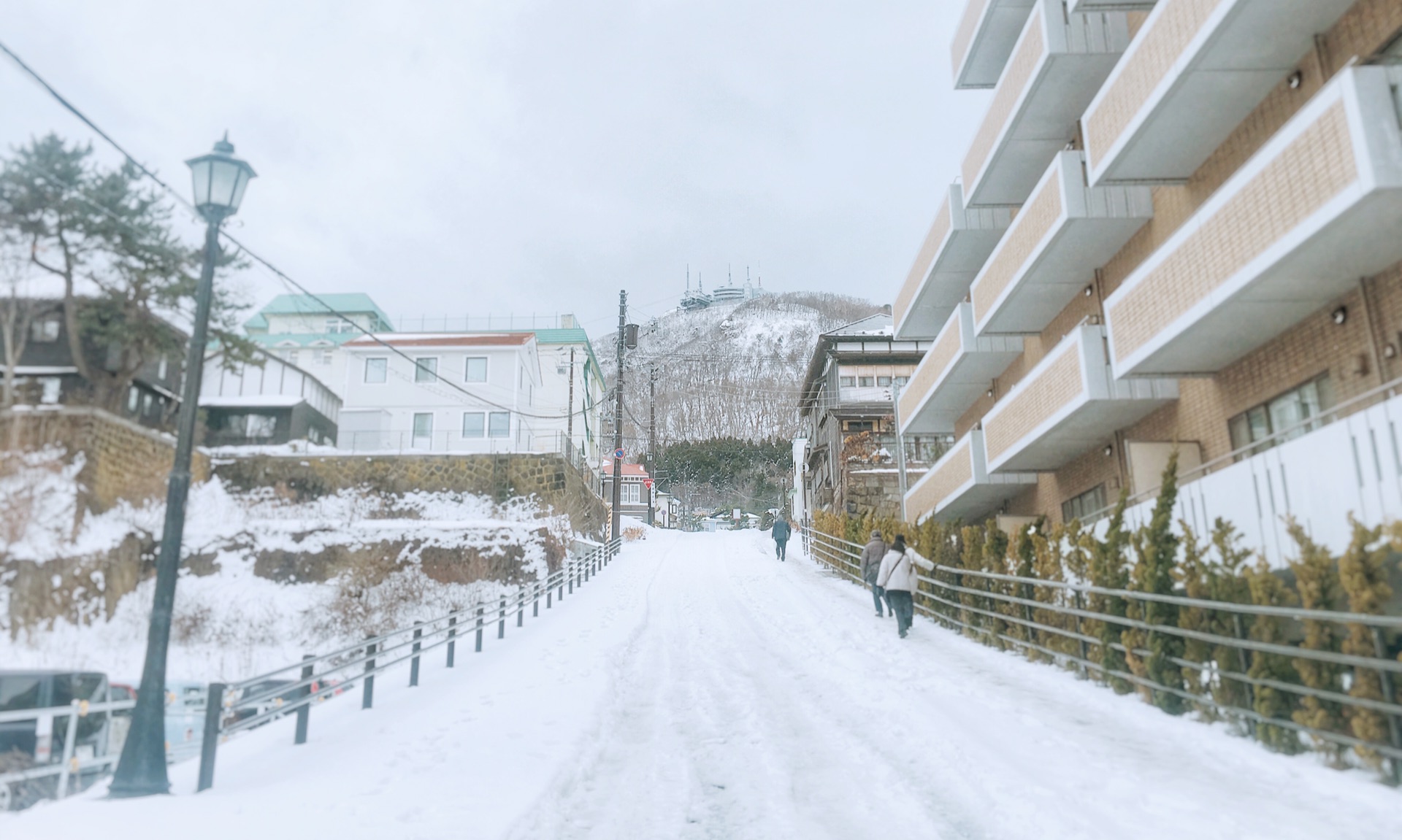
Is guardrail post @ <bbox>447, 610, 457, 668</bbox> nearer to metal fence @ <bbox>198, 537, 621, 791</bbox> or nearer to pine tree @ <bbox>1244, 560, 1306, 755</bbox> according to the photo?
metal fence @ <bbox>198, 537, 621, 791</bbox>

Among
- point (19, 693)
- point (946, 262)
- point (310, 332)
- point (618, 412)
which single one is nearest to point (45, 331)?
point (19, 693)

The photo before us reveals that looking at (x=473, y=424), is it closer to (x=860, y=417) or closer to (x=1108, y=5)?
(x=1108, y=5)

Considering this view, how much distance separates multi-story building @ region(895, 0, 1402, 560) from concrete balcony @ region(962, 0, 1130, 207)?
43mm

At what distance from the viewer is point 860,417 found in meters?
40.3

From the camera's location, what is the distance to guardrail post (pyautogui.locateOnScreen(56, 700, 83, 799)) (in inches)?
147

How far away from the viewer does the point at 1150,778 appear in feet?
19.0

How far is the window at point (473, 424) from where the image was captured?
7.69 m

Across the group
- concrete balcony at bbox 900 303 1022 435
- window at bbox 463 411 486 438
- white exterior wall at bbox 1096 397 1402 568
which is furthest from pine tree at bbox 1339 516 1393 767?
concrete balcony at bbox 900 303 1022 435

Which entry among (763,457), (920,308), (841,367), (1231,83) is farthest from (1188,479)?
(763,457)

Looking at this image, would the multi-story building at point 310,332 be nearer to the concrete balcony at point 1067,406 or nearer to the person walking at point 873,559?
the concrete balcony at point 1067,406

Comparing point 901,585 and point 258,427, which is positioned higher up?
point 258,427

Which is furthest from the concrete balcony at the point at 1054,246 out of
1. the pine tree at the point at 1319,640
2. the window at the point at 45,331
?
the window at the point at 45,331

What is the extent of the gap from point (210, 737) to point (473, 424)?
348 centimetres

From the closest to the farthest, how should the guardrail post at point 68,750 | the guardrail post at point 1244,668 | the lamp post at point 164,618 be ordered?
the guardrail post at point 68,750
the lamp post at point 164,618
the guardrail post at point 1244,668
